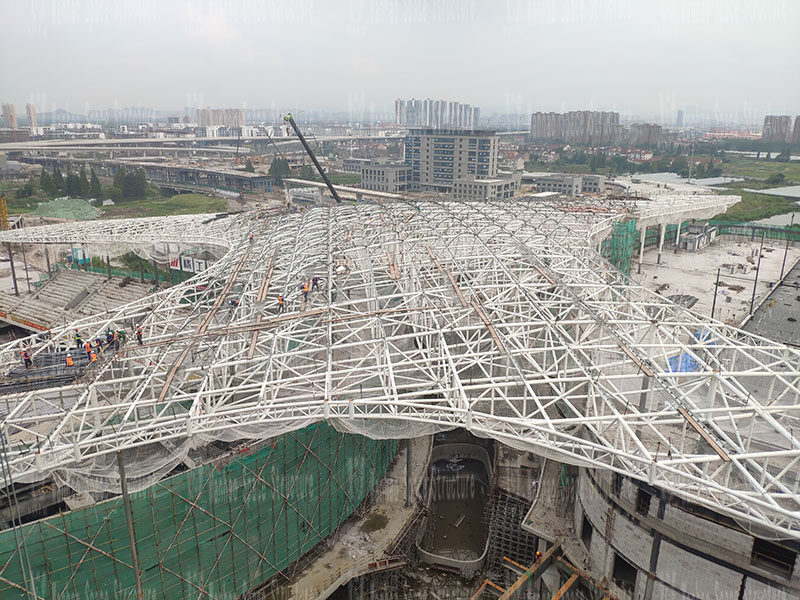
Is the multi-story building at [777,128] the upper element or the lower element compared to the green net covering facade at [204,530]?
upper

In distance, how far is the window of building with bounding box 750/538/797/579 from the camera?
33.2 ft

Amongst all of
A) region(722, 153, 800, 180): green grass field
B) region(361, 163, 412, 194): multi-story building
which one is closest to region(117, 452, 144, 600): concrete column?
region(361, 163, 412, 194): multi-story building

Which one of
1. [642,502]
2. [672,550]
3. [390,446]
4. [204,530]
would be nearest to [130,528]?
[204,530]

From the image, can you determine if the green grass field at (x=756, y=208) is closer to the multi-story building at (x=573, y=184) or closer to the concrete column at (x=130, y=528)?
the multi-story building at (x=573, y=184)

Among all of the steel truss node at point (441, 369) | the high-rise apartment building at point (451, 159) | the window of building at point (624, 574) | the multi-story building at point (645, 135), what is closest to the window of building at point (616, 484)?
the steel truss node at point (441, 369)

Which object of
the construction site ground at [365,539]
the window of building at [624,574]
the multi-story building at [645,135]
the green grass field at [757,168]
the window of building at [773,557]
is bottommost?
the construction site ground at [365,539]

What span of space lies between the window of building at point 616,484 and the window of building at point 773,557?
2.54m

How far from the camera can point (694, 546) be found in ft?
36.0

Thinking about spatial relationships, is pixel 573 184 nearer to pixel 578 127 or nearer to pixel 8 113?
pixel 8 113

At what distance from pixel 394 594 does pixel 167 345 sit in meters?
8.02

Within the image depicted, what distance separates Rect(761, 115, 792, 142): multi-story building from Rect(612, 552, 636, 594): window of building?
125730mm

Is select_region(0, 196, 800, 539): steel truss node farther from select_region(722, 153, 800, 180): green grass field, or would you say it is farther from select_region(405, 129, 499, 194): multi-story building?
select_region(722, 153, 800, 180): green grass field

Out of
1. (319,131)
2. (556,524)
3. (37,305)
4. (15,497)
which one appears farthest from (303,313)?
(319,131)

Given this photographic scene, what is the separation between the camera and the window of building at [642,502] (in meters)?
11.6
